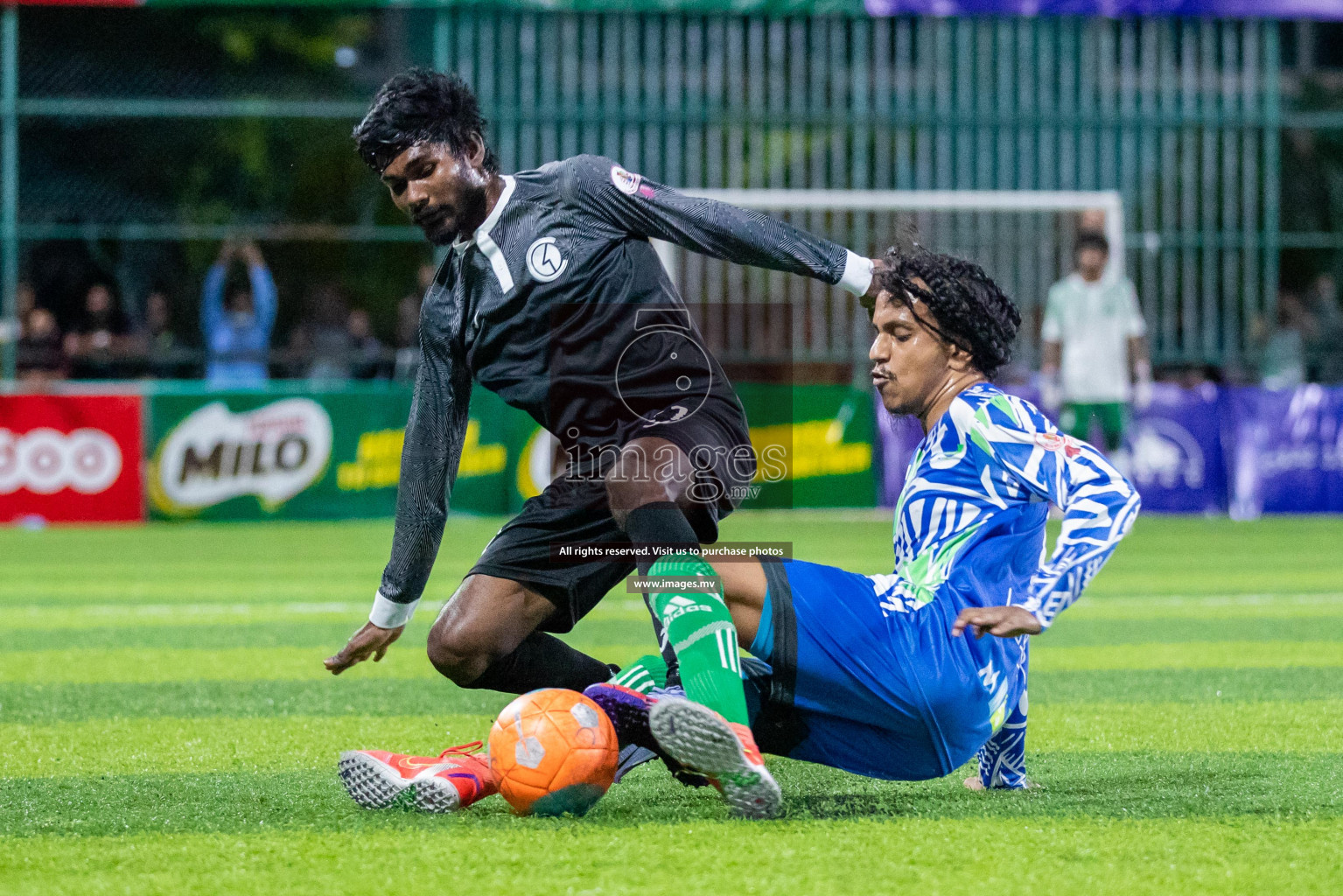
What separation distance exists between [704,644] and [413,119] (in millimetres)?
1513

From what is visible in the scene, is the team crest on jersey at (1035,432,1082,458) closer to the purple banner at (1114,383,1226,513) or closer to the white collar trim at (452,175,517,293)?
the white collar trim at (452,175,517,293)

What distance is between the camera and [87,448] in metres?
13.5

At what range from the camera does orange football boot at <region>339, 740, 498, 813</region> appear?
377 centimetres

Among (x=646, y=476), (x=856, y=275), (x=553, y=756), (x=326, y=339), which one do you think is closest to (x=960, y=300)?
(x=856, y=275)

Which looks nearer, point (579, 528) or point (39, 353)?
point (579, 528)

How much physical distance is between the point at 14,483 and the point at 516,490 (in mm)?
4012

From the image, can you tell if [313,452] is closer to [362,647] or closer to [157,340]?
[157,340]

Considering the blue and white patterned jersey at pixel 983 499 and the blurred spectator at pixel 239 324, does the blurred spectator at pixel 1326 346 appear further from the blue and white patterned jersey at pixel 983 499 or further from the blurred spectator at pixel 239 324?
the blue and white patterned jersey at pixel 983 499

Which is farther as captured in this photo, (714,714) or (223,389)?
(223,389)

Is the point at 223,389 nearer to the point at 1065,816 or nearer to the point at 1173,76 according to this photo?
the point at 1173,76

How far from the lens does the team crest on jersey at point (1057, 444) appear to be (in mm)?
3473

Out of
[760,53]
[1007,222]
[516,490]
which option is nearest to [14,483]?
[516,490]

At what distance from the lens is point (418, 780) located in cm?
378

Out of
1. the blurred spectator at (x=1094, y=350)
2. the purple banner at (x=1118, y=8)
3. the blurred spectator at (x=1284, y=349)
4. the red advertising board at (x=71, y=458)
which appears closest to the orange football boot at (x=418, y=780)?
the blurred spectator at (x=1094, y=350)
